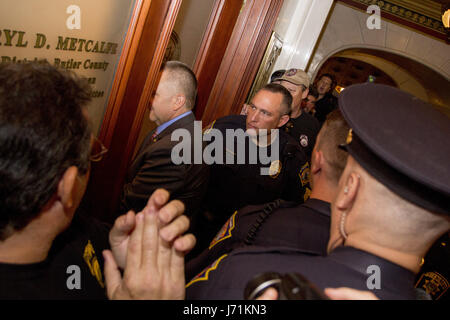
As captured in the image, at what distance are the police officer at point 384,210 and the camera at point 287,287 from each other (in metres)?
0.22

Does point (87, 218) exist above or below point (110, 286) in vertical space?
below

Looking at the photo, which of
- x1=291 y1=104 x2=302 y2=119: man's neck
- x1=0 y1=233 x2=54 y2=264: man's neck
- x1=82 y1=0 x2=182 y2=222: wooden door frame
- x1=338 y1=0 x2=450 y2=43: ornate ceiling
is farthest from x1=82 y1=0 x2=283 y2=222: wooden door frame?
x1=338 y1=0 x2=450 y2=43: ornate ceiling

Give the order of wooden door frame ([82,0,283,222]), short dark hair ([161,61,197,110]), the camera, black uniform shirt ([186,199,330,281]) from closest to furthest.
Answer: the camera
black uniform shirt ([186,199,330,281])
wooden door frame ([82,0,283,222])
short dark hair ([161,61,197,110])

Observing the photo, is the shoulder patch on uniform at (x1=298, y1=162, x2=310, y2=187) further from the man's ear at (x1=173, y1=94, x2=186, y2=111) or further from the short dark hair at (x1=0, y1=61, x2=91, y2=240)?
the short dark hair at (x1=0, y1=61, x2=91, y2=240)

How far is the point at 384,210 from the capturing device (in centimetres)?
81

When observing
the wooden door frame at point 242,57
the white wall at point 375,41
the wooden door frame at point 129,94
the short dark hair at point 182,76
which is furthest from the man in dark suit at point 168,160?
the white wall at point 375,41

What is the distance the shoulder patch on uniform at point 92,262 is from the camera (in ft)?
3.12

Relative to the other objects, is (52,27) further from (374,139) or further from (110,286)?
(374,139)

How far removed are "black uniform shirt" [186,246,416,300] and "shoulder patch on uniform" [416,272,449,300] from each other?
4.31ft

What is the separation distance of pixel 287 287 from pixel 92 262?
2.31ft

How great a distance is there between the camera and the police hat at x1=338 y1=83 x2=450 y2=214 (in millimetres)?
767

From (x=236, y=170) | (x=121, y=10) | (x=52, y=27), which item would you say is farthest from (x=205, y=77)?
(x=52, y=27)
